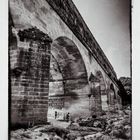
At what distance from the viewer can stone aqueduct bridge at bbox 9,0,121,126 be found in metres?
2.08

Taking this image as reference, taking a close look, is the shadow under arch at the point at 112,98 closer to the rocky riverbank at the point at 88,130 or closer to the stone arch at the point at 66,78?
the rocky riverbank at the point at 88,130

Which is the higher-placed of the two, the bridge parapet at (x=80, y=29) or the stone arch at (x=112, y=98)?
the bridge parapet at (x=80, y=29)

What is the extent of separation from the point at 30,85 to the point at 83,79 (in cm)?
45

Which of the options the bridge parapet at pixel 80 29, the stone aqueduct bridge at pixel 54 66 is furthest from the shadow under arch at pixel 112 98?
the bridge parapet at pixel 80 29

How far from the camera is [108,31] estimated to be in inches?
91.7

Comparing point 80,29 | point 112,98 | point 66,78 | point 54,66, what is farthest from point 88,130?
point 80,29

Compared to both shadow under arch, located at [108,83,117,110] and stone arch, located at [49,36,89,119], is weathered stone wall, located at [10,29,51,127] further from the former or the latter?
shadow under arch, located at [108,83,117,110]

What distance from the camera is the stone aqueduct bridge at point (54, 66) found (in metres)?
2.08

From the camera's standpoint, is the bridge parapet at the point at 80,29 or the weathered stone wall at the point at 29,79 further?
the bridge parapet at the point at 80,29

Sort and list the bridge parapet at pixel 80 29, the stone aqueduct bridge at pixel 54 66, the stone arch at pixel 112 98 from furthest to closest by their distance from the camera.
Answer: the stone arch at pixel 112 98 < the bridge parapet at pixel 80 29 < the stone aqueduct bridge at pixel 54 66

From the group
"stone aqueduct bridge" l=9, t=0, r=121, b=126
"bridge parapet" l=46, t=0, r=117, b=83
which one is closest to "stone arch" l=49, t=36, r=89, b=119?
"stone aqueduct bridge" l=9, t=0, r=121, b=126

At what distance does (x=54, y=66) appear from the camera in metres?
2.22

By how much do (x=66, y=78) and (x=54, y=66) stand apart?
15 cm
